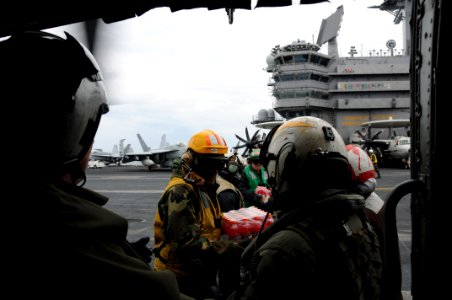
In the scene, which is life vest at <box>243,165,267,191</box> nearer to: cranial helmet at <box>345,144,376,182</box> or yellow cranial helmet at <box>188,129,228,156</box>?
cranial helmet at <box>345,144,376,182</box>

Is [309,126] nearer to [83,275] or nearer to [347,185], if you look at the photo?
[347,185]

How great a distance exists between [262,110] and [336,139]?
190 feet

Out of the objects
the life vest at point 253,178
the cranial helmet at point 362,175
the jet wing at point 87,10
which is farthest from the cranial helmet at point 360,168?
the life vest at point 253,178

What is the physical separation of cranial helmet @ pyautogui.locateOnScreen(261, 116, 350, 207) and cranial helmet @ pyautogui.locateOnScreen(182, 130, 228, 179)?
1.53 metres

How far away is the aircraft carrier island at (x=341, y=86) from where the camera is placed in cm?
5153

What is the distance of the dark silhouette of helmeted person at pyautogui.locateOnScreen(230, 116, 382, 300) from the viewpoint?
62.7 inches

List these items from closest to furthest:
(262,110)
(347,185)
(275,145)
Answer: (347,185) < (275,145) < (262,110)

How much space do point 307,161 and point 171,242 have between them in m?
1.65

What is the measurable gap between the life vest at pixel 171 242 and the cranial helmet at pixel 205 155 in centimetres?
23

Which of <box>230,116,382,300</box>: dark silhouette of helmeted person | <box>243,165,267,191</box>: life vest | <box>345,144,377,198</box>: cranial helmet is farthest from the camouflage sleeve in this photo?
<box>243,165,267,191</box>: life vest

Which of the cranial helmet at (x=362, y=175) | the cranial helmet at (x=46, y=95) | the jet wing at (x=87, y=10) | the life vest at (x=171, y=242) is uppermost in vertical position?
the jet wing at (x=87, y=10)

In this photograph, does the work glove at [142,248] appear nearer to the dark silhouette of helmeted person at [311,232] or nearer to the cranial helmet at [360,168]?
the dark silhouette of helmeted person at [311,232]

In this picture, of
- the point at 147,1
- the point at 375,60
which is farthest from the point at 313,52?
the point at 147,1

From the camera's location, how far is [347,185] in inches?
79.1
